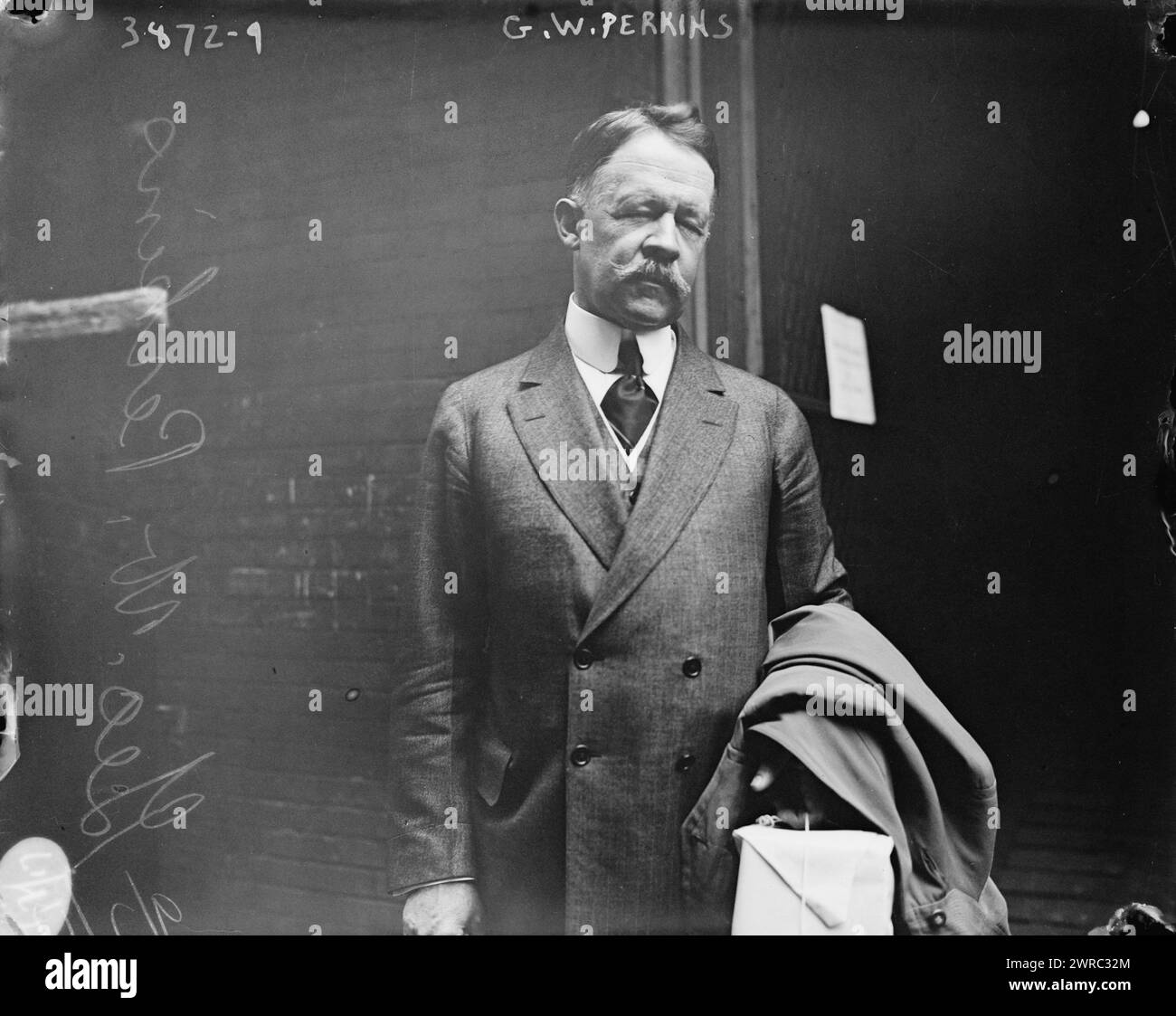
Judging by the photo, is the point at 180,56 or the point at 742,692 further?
the point at 180,56

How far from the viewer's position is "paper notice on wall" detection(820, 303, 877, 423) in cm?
274

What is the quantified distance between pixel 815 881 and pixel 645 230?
62.1 inches

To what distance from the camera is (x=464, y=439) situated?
2719mm

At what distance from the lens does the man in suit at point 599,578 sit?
2600mm

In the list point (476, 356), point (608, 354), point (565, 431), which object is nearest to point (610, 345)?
point (608, 354)

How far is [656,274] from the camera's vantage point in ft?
8.73

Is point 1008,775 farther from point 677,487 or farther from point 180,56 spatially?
point 180,56

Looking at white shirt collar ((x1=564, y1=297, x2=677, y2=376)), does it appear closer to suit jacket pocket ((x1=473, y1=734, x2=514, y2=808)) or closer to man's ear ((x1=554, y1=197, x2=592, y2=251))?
man's ear ((x1=554, y1=197, x2=592, y2=251))

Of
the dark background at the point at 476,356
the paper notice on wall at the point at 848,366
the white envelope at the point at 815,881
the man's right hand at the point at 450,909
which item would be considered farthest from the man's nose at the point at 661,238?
the man's right hand at the point at 450,909

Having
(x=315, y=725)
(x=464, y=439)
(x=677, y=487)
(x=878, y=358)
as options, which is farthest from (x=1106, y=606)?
(x=315, y=725)

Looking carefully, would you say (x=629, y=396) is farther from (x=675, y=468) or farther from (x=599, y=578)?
(x=599, y=578)

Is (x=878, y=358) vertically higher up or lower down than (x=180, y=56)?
lower down

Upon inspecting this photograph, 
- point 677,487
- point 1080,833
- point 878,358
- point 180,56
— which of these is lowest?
point 1080,833
